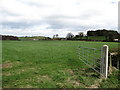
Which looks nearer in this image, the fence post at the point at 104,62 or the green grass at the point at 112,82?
the green grass at the point at 112,82

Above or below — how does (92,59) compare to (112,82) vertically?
above

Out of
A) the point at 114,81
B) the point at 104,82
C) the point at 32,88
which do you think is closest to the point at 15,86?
the point at 32,88

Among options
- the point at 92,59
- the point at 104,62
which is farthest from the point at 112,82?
the point at 92,59

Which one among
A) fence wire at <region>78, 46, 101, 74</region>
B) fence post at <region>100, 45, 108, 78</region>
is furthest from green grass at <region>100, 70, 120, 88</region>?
fence wire at <region>78, 46, 101, 74</region>

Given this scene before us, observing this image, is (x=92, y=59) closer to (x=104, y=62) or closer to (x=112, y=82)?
(x=104, y=62)

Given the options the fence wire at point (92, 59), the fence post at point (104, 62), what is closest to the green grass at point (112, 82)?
the fence post at point (104, 62)

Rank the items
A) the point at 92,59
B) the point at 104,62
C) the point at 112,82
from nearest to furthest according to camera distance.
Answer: the point at 112,82 → the point at 104,62 → the point at 92,59

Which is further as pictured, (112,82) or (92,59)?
(92,59)

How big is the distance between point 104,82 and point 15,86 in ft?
9.66

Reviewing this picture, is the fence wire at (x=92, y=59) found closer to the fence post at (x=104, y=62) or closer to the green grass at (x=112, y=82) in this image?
the fence post at (x=104, y=62)

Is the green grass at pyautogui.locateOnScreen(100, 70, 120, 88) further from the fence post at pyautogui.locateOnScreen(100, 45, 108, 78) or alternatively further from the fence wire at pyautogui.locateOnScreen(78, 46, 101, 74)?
the fence wire at pyautogui.locateOnScreen(78, 46, 101, 74)

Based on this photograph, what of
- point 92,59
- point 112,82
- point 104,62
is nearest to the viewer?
point 112,82

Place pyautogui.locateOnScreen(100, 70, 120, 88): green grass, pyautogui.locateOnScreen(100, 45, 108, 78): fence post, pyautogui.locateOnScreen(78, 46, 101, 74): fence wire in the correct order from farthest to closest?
pyautogui.locateOnScreen(78, 46, 101, 74): fence wire → pyautogui.locateOnScreen(100, 45, 108, 78): fence post → pyautogui.locateOnScreen(100, 70, 120, 88): green grass

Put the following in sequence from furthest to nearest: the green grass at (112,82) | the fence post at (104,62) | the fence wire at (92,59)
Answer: the fence wire at (92,59) < the fence post at (104,62) < the green grass at (112,82)
